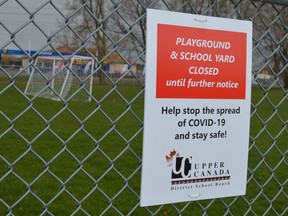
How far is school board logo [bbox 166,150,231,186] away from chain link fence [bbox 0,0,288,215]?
246mm

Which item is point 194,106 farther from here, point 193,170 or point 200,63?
point 193,170

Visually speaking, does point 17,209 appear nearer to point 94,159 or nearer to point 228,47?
point 94,159

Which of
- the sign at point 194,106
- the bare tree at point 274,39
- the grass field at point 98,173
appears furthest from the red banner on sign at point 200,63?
the bare tree at point 274,39

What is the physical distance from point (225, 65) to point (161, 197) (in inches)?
24.9

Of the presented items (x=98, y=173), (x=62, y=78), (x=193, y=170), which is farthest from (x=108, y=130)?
(x=62, y=78)

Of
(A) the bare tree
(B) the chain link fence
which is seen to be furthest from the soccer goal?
(A) the bare tree

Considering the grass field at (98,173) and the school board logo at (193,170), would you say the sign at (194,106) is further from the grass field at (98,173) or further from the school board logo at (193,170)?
the grass field at (98,173)

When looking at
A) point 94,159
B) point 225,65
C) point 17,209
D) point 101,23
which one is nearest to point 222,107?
point 225,65

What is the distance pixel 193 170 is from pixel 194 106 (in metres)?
0.29

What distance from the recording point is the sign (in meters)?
1.75

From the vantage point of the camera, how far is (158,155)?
1.81 m

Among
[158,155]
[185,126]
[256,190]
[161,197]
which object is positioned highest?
[185,126]

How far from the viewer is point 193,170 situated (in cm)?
190

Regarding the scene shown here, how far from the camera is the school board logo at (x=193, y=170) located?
6.06 ft
